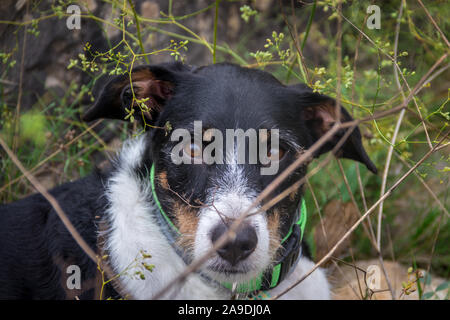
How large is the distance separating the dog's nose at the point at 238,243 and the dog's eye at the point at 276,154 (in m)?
0.52

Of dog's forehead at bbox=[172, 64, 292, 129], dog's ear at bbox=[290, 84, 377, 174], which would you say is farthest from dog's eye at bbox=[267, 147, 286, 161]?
dog's ear at bbox=[290, 84, 377, 174]

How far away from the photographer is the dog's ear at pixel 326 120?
2.95 meters

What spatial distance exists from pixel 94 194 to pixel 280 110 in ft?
4.39

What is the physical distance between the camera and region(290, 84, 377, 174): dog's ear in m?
2.95

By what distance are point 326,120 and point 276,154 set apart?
51cm

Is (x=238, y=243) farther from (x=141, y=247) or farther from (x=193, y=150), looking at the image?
(x=141, y=247)

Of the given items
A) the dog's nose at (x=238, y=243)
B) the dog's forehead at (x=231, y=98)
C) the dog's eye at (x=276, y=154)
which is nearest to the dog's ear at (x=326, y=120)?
the dog's forehead at (x=231, y=98)

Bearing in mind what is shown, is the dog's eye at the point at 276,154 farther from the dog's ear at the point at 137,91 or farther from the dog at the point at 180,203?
the dog's ear at the point at 137,91

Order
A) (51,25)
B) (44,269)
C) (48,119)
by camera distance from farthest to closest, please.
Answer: (48,119), (51,25), (44,269)

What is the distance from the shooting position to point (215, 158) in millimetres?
2693

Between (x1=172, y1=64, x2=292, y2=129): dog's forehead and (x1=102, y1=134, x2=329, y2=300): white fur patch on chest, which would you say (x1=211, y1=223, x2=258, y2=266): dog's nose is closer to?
(x1=102, y1=134, x2=329, y2=300): white fur patch on chest

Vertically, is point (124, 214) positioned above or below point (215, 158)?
below
